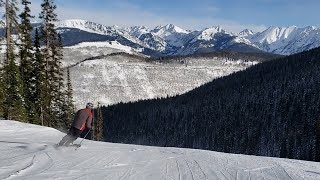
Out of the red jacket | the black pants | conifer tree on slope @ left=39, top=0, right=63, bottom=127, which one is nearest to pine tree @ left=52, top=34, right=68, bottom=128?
conifer tree on slope @ left=39, top=0, right=63, bottom=127

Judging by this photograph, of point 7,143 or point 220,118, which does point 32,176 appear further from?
point 220,118

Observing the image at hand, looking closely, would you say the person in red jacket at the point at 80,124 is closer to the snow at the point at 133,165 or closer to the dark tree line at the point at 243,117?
the snow at the point at 133,165

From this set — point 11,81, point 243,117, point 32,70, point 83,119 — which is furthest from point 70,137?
point 243,117

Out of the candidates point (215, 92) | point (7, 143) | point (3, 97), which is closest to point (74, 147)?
point (7, 143)

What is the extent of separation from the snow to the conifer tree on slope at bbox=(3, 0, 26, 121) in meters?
19.2

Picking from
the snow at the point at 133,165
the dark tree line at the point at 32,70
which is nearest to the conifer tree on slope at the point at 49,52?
the dark tree line at the point at 32,70

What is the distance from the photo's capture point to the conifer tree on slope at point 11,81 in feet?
109

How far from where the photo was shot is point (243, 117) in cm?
14550

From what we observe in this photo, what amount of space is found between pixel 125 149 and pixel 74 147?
2.14 m

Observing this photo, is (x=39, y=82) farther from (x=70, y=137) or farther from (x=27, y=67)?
(x=70, y=137)

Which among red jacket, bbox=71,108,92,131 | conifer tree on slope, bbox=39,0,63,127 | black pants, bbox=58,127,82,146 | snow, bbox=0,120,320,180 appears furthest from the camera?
conifer tree on slope, bbox=39,0,63,127

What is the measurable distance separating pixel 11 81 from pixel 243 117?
119 metres

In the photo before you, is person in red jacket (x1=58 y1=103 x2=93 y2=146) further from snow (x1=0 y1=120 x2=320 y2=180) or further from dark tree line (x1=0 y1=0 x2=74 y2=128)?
dark tree line (x1=0 y1=0 x2=74 y2=128)

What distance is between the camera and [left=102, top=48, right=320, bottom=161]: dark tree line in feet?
394
